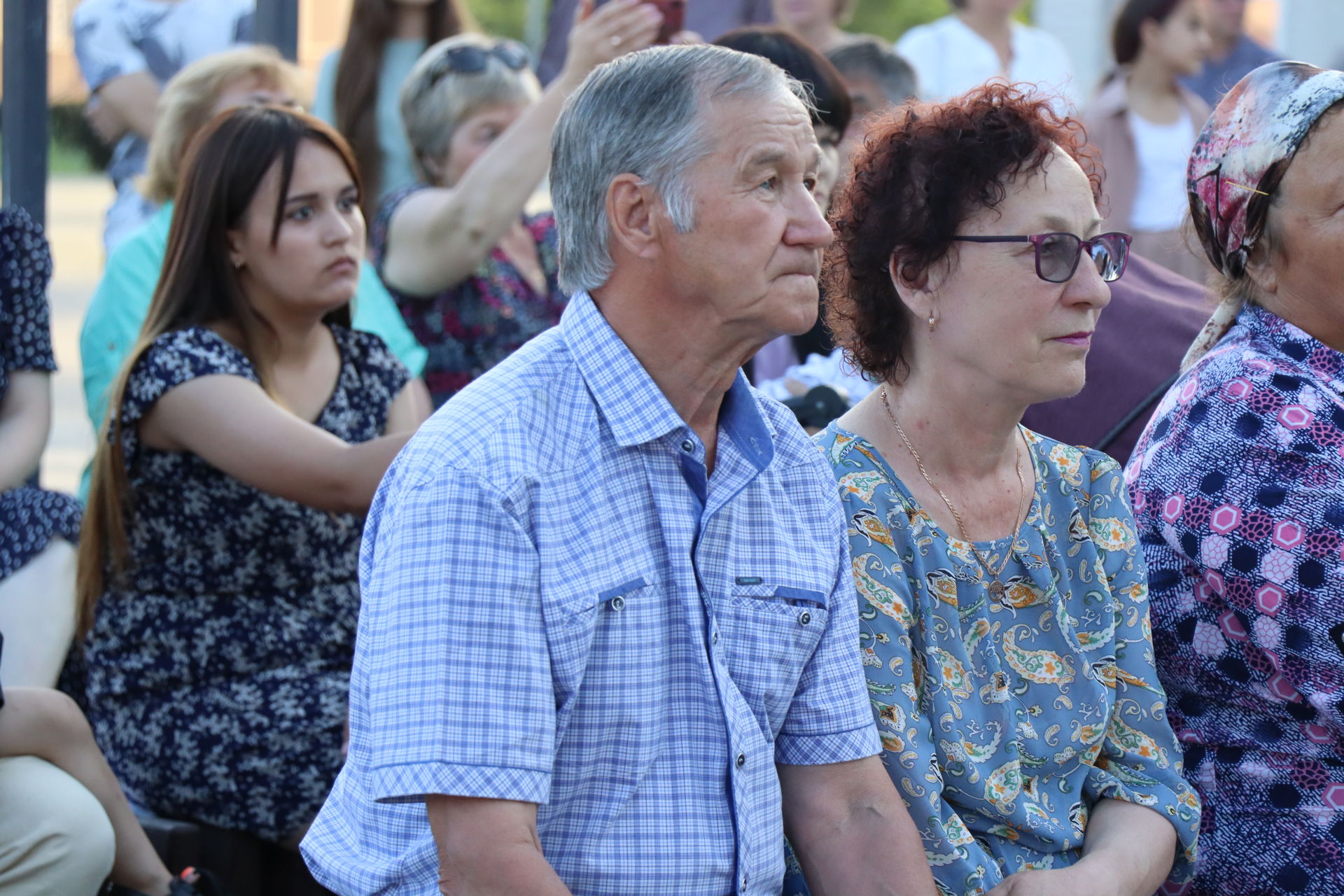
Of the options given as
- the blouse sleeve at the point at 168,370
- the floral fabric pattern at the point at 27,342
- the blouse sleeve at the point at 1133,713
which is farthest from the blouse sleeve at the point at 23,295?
the blouse sleeve at the point at 1133,713

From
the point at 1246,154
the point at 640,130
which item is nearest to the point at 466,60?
the point at 1246,154

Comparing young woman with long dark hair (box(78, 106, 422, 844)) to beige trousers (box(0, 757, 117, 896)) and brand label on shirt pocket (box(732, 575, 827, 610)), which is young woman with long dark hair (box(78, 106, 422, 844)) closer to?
beige trousers (box(0, 757, 117, 896))

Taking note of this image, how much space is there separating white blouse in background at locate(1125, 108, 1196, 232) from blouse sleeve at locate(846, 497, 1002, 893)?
4068 millimetres

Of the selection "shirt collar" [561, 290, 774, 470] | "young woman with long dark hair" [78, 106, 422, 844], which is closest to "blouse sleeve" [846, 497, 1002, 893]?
"shirt collar" [561, 290, 774, 470]

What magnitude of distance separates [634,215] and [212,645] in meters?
1.56

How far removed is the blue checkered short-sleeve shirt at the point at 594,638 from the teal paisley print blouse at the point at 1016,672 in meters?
0.12

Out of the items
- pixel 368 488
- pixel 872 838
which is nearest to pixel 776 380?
pixel 368 488

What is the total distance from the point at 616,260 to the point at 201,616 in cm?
149

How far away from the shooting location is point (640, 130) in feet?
6.65

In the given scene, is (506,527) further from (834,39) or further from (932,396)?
(834,39)

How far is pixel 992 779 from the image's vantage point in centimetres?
233

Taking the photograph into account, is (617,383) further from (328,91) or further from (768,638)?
(328,91)

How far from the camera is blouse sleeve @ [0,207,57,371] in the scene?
328cm

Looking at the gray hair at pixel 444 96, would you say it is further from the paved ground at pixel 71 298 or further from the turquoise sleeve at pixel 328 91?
the paved ground at pixel 71 298
